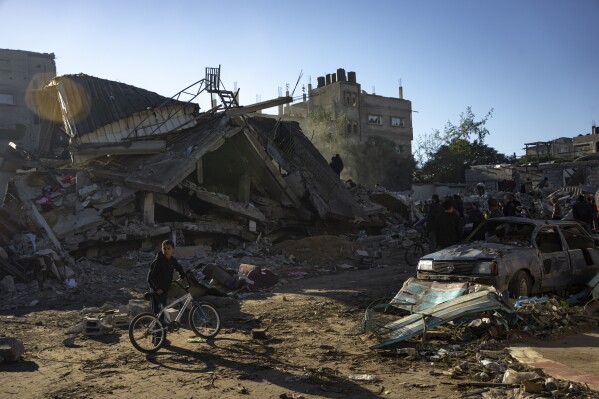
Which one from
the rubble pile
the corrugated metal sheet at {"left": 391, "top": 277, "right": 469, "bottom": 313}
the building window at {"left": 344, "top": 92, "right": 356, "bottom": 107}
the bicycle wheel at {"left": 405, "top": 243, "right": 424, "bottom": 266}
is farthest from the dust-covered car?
the building window at {"left": 344, "top": 92, "right": 356, "bottom": 107}

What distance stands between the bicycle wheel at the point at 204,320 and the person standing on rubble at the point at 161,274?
19.7 inches

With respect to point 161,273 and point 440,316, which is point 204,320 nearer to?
point 161,273

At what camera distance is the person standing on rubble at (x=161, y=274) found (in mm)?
7723

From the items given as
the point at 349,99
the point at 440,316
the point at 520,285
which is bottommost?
the point at 440,316

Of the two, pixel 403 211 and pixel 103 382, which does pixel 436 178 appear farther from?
pixel 103 382

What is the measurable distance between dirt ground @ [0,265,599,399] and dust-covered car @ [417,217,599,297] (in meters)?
1.79

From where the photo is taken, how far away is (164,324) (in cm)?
727

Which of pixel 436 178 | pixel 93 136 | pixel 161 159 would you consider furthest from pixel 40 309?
pixel 436 178

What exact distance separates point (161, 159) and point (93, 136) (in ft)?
8.91

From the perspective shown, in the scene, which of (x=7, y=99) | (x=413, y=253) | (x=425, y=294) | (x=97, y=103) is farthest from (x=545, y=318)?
(x=7, y=99)

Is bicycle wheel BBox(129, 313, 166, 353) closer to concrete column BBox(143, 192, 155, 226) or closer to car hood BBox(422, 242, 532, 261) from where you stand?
car hood BBox(422, 242, 532, 261)

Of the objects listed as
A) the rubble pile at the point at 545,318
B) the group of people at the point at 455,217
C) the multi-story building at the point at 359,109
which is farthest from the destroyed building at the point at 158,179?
the multi-story building at the point at 359,109

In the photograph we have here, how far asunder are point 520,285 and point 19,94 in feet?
128

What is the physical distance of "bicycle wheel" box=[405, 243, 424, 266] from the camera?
585 inches
